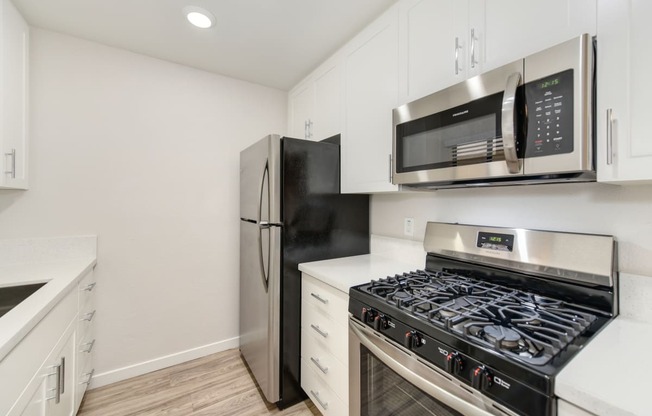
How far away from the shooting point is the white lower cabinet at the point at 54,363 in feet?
2.81

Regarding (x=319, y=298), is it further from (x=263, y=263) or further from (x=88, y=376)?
(x=88, y=376)

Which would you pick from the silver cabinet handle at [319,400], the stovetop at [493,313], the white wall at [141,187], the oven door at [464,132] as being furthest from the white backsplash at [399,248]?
the white wall at [141,187]

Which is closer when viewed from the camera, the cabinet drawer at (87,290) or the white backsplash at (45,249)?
the cabinet drawer at (87,290)

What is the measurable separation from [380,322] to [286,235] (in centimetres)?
83

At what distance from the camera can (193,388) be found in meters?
1.98

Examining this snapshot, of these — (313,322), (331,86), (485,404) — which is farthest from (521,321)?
(331,86)

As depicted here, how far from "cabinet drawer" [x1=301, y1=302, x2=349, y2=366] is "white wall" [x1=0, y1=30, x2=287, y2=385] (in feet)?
3.52

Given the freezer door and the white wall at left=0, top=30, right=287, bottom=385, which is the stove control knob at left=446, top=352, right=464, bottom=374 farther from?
the white wall at left=0, top=30, right=287, bottom=385

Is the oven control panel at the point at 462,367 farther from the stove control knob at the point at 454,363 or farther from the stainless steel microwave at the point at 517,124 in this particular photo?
the stainless steel microwave at the point at 517,124

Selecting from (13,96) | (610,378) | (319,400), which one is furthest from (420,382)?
(13,96)

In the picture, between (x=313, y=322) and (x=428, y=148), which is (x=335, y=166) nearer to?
(x=428, y=148)

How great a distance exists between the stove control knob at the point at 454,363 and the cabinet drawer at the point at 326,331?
60 cm

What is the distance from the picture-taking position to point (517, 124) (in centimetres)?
99

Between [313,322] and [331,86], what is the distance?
1.66 m
